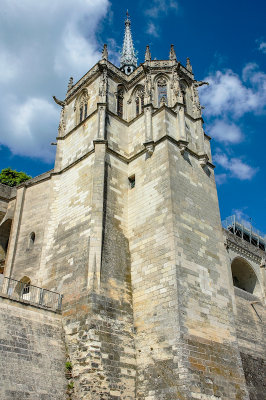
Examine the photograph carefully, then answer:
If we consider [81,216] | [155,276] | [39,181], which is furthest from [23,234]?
[155,276]

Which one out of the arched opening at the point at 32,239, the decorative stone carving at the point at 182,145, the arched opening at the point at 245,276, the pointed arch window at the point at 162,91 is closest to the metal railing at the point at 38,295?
the arched opening at the point at 32,239

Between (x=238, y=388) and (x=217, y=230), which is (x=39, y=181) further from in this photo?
(x=238, y=388)

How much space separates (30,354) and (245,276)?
14402mm

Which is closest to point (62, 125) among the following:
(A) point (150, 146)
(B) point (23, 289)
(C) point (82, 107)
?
(C) point (82, 107)

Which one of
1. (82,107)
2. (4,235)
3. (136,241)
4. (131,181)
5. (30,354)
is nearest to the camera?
(30,354)

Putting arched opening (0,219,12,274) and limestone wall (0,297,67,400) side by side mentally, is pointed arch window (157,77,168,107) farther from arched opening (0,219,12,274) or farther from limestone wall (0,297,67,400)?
limestone wall (0,297,67,400)

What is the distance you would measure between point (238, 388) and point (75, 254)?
711cm

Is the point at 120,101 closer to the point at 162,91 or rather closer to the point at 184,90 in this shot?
the point at 162,91

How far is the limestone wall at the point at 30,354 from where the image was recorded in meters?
10.5

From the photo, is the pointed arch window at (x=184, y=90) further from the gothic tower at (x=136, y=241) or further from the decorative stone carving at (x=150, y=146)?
the decorative stone carving at (x=150, y=146)

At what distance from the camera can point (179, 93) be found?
18.3 meters

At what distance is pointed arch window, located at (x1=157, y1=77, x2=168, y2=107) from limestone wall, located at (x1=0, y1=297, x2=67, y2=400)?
34.8 ft

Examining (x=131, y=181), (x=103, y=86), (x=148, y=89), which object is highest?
(x=103, y=86)

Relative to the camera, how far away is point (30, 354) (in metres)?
11.5
